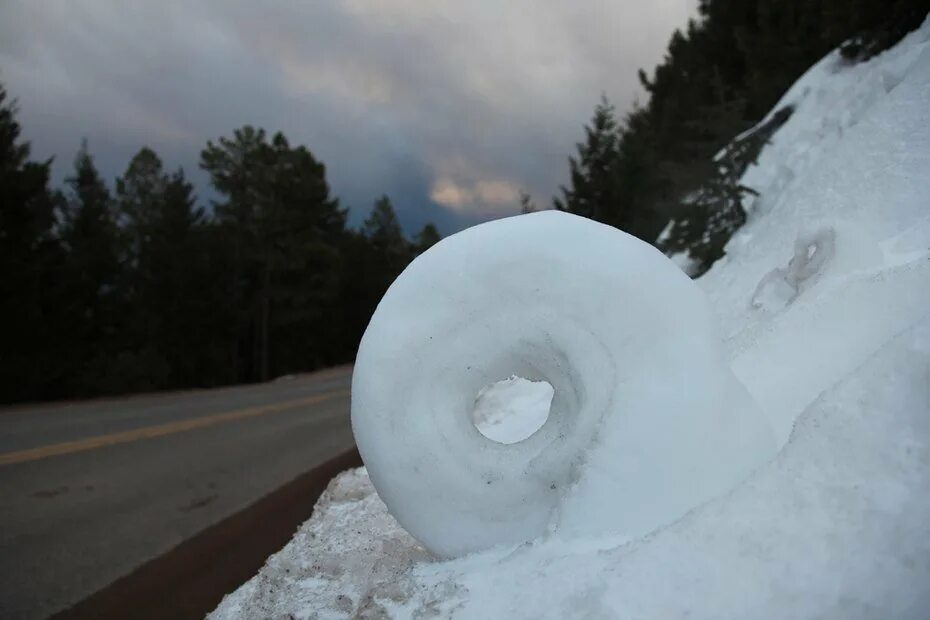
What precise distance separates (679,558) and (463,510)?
3.02ft

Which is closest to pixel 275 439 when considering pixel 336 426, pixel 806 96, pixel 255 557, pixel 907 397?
pixel 336 426

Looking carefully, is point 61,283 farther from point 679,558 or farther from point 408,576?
point 679,558

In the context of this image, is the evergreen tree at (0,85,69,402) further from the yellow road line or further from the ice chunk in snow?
the ice chunk in snow

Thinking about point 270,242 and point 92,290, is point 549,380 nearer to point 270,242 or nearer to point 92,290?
point 92,290

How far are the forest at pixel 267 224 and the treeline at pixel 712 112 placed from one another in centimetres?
4

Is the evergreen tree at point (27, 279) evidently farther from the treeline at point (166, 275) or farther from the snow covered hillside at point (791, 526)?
the snow covered hillside at point (791, 526)

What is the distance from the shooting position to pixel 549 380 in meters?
2.66

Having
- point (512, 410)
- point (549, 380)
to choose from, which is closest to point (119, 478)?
point (512, 410)

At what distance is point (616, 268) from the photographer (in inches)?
96.7

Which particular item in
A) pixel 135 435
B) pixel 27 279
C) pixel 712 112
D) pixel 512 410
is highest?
pixel 712 112

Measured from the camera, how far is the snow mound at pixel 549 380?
2.32m

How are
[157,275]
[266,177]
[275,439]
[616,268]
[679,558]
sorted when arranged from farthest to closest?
[266,177], [157,275], [275,439], [616,268], [679,558]

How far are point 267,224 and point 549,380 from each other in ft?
77.8

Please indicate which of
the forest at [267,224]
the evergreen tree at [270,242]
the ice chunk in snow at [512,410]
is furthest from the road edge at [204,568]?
the evergreen tree at [270,242]
